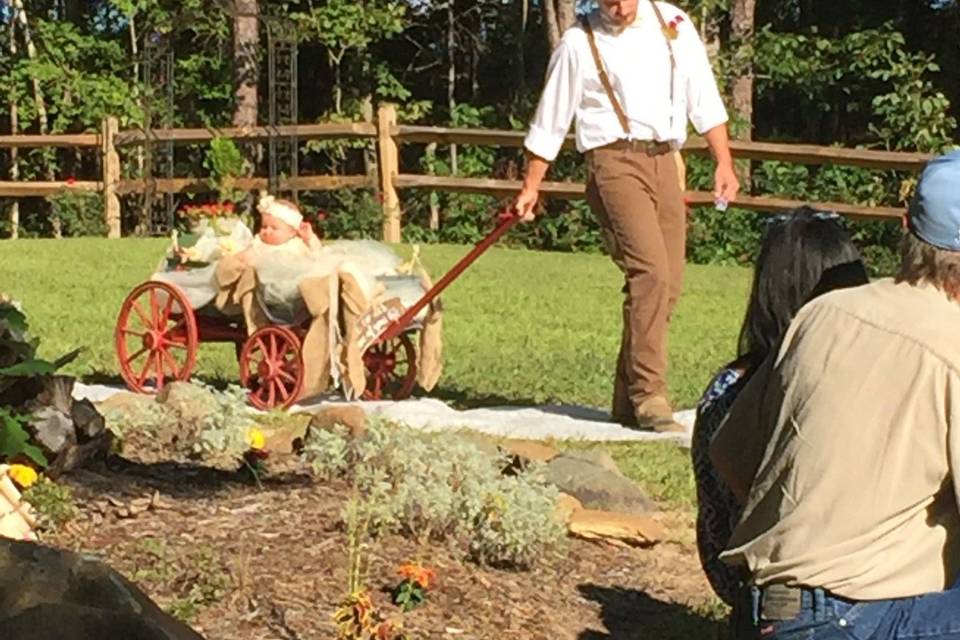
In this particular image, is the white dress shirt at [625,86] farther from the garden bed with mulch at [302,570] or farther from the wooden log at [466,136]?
the wooden log at [466,136]

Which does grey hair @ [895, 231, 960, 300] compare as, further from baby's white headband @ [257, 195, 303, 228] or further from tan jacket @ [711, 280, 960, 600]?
baby's white headband @ [257, 195, 303, 228]

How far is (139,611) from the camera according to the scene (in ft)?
9.42

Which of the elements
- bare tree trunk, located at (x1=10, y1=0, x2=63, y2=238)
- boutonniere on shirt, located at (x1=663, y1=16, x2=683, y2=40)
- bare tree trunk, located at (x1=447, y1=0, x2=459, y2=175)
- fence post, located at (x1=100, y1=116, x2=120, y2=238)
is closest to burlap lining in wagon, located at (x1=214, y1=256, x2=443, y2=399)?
boutonniere on shirt, located at (x1=663, y1=16, x2=683, y2=40)

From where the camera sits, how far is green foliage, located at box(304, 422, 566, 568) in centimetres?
419

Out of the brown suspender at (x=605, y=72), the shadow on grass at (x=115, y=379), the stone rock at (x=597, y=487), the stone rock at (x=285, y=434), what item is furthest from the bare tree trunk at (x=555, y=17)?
the stone rock at (x=597, y=487)

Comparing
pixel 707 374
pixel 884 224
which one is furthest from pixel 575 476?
pixel 884 224

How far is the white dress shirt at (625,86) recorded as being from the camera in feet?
21.8

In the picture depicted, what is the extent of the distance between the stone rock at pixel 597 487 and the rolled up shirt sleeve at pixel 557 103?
1920 mm

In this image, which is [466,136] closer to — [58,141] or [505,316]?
[58,141]

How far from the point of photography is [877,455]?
8.55ft

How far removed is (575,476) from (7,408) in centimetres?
171

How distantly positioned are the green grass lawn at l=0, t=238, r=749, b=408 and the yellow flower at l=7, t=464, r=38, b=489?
3.57 meters

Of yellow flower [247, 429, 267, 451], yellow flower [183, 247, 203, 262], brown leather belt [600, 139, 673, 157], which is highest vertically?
brown leather belt [600, 139, 673, 157]

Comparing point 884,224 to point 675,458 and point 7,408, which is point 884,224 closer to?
point 675,458
